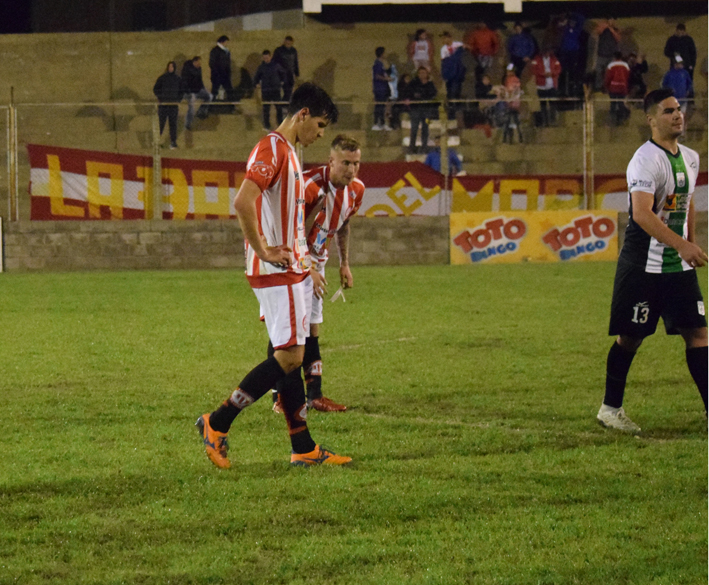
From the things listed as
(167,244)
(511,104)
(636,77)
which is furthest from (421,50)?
(167,244)

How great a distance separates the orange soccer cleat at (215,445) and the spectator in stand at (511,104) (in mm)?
18505

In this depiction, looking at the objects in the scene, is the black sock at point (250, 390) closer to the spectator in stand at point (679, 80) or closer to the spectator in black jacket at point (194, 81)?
the spectator in black jacket at point (194, 81)

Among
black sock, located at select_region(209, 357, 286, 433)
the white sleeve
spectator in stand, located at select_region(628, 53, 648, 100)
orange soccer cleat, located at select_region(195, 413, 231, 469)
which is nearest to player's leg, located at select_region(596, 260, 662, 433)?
the white sleeve

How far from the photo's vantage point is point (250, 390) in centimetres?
515

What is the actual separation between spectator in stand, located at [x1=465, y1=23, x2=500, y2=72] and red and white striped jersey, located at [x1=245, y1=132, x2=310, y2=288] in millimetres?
21376

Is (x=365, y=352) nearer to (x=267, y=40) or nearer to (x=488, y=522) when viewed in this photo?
(x=488, y=522)

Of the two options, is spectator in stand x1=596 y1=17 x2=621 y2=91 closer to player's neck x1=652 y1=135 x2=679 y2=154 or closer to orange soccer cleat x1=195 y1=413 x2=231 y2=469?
player's neck x1=652 y1=135 x2=679 y2=154

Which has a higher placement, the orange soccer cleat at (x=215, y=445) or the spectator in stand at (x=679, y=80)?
the spectator in stand at (x=679, y=80)

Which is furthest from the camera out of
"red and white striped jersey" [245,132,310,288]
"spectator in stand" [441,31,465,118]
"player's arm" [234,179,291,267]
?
"spectator in stand" [441,31,465,118]

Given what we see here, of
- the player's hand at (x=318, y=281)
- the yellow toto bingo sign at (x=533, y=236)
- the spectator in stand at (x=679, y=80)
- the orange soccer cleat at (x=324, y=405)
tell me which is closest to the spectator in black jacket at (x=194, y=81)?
the yellow toto bingo sign at (x=533, y=236)

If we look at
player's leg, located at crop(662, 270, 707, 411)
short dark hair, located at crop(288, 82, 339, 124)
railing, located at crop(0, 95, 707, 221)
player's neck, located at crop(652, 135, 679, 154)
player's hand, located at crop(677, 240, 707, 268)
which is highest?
railing, located at crop(0, 95, 707, 221)

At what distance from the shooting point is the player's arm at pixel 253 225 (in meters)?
4.77

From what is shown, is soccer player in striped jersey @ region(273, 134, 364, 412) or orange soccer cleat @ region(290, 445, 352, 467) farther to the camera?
soccer player in striped jersey @ region(273, 134, 364, 412)

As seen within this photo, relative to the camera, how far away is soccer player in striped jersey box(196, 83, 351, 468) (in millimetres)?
4824
